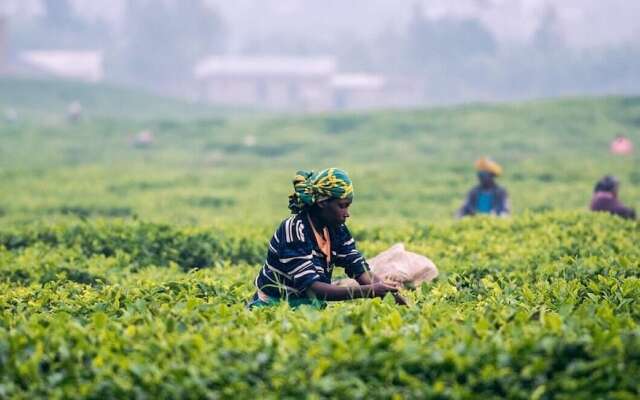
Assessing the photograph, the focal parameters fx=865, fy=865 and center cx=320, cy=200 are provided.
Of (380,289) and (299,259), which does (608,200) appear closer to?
(380,289)

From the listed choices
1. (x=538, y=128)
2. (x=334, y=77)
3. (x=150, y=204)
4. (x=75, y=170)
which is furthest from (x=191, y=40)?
(x=150, y=204)

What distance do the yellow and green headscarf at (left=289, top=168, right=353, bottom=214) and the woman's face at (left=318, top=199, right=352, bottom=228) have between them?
3 cm

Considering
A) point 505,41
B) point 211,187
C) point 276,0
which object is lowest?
point 211,187

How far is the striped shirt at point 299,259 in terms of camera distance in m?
6.34

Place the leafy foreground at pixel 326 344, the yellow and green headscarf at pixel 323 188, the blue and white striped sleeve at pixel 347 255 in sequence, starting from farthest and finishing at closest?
the blue and white striped sleeve at pixel 347 255 → the yellow and green headscarf at pixel 323 188 → the leafy foreground at pixel 326 344

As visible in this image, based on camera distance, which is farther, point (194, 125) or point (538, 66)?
point (538, 66)

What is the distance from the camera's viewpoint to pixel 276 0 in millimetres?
110812

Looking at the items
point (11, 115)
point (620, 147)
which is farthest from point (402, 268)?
point (11, 115)

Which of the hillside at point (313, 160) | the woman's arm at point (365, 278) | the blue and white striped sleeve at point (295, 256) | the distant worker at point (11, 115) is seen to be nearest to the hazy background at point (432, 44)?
the distant worker at point (11, 115)

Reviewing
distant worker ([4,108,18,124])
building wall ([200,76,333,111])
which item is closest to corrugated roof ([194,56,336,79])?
building wall ([200,76,333,111])

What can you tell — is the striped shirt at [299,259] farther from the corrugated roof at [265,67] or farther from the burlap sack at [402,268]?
the corrugated roof at [265,67]

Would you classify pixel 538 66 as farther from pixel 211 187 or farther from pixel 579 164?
pixel 211 187

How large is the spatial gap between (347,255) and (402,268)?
1.10 m

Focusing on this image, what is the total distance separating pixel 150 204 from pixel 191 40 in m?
64.0
